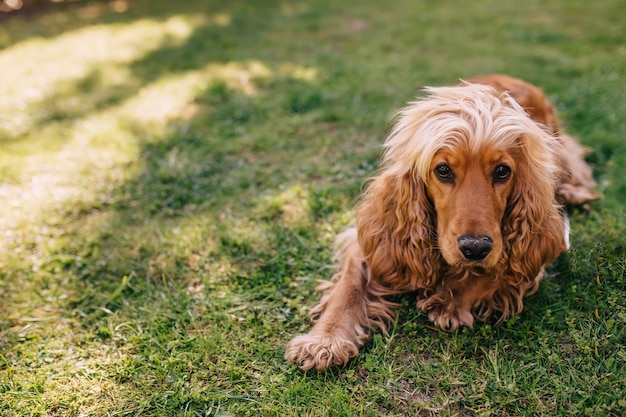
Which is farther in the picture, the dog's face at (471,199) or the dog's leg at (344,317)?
the dog's leg at (344,317)

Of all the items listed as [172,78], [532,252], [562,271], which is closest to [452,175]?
[532,252]

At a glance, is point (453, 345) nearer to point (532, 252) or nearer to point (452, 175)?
point (532, 252)

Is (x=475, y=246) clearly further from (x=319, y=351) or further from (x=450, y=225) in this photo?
(x=319, y=351)

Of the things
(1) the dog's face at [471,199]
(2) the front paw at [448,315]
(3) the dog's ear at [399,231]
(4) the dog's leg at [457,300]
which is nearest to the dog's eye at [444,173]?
(1) the dog's face at [471,199]

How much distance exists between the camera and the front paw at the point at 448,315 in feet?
9.81

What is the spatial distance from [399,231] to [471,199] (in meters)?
0.53

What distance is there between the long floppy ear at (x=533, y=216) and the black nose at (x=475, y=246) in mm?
426

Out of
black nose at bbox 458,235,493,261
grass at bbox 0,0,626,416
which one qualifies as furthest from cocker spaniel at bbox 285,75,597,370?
grass at bbox 0,0,626,416

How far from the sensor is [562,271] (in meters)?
3.31

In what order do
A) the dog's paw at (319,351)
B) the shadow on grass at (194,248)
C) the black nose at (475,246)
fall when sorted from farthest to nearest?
the shadow on grass at (194,248) → the dog's paw at (319,351) → the black nose at (475,246)

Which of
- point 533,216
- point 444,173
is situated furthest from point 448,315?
point 444,173

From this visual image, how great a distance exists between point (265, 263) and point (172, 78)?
4056mm

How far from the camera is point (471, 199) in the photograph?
2645 millimetres

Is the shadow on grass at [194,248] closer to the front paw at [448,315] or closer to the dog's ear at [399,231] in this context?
the dog's ear at [399,231]
